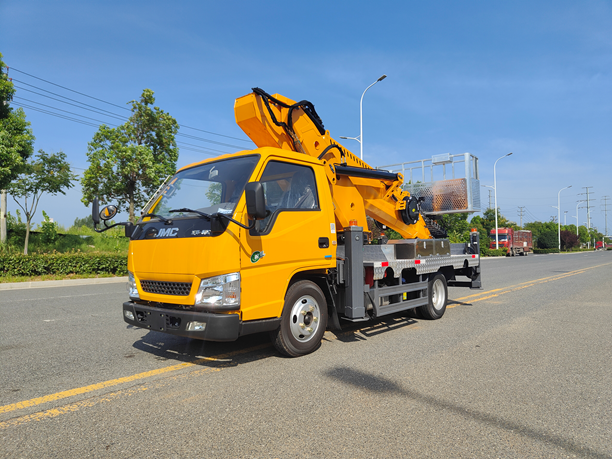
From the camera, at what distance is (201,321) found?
155 inches

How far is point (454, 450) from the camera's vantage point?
2672 mm

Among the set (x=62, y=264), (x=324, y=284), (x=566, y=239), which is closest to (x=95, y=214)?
(x=324, y=284)

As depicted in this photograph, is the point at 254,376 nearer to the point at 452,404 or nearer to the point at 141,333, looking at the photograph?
the point at 452,404

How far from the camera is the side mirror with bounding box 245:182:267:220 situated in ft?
12.7

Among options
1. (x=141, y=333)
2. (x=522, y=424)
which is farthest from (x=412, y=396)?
(x=141, y=333)

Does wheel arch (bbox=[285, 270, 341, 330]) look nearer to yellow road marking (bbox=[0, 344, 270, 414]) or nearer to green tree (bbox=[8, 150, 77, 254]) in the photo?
yellow road marking (bbox=[0, 344, 270, 414])

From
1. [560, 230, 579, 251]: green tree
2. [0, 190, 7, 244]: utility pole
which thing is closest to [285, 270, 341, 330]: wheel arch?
[0, 190, 7, 244]: utility pole

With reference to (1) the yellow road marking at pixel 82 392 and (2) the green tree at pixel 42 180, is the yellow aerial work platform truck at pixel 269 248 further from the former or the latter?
(2) the green tree at pixel 42 180

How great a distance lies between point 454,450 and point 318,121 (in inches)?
184

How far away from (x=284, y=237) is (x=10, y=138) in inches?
590

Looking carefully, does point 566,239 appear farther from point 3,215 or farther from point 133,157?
point 3,215

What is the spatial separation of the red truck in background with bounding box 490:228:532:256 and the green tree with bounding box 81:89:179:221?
37.0 meters

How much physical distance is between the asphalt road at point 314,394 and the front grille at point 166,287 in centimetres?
80

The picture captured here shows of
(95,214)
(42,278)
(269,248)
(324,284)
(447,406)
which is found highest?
(95,214)
